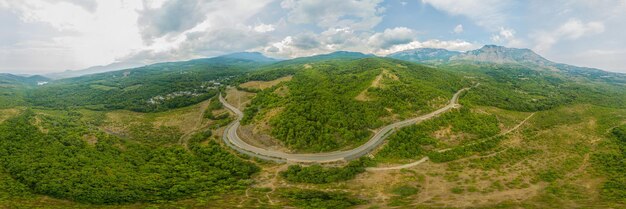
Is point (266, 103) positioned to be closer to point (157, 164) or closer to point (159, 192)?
point (157, 164)

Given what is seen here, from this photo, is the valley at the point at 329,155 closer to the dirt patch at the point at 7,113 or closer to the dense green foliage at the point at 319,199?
the dense green foliage at the point at 319,199

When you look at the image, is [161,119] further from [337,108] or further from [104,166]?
[337,108]

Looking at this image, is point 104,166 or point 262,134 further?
point 262,134

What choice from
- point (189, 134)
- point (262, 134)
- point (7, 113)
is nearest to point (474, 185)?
point (262, 134)

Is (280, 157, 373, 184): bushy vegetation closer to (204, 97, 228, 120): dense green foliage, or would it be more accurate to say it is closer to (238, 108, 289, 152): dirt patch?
(238, 108, 289, 152): dirt patch

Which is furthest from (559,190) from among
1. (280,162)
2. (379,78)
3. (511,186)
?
(379,78)

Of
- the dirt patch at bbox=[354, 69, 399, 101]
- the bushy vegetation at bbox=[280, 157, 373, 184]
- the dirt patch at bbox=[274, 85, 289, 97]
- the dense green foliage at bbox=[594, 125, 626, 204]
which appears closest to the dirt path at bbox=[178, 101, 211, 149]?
the dirt patch at bbox=[274, 85, 289, 97]

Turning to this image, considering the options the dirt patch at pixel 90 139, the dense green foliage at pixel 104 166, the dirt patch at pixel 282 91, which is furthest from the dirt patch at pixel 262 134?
the dirt patch at pixel 90 139
